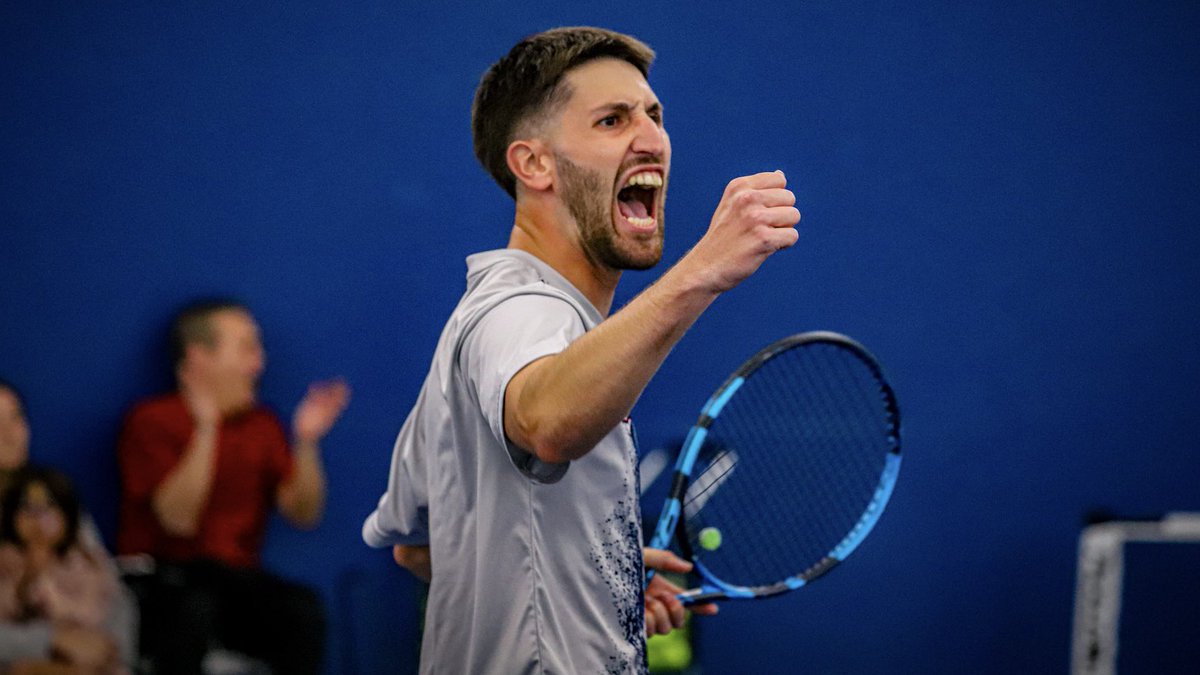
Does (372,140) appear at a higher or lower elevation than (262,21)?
lower

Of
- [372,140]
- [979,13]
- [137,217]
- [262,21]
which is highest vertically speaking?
[979,13]

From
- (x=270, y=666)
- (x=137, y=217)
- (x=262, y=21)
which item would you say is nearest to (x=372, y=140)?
(x=262, y=21)

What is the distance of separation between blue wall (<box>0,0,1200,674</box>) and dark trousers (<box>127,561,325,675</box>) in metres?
0.24

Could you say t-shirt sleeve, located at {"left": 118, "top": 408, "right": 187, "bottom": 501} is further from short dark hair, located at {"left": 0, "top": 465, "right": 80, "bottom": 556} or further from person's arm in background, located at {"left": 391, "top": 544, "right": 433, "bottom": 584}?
person's arm in background, located at {"left": 391, "top": 544, "right": 433, "bottom": 584}

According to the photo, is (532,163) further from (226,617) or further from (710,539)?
(226,617)

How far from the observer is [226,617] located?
9.42 feet

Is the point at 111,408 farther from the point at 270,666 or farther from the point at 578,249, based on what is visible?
the point at 578,249

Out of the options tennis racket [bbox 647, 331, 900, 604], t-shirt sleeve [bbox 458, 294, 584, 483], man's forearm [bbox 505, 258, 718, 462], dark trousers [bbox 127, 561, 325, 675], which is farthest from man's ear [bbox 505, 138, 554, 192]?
dark trousers [bbox 127, 561, 325, 675]

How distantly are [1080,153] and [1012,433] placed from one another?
0.90 m

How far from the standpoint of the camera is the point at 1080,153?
3625 mm

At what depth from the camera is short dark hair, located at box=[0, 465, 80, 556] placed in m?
2.77

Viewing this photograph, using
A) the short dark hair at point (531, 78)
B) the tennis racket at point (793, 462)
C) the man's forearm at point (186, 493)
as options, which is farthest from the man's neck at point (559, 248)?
the man's forearm at point (186, 493)

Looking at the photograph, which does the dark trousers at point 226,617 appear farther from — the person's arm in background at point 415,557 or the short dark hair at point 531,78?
the short dark hair at point 531,78

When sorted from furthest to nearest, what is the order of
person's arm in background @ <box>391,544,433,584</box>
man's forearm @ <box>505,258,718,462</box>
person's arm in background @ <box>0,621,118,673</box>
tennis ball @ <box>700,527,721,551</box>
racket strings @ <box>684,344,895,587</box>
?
racket strings @ <box>684,344,895,587</box>, person's arm in background @ <box>0,621,118,673</box>, tennis ball @ <box>700,527,721,551</box>, person's arm in background @ <box>391,544,433,584</box>, man's forearm @ <box>505,258,718,462</box>
